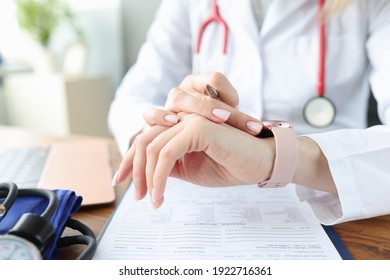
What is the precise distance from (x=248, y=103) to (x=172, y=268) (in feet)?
1.65

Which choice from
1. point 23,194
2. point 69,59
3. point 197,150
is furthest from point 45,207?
point 69,59

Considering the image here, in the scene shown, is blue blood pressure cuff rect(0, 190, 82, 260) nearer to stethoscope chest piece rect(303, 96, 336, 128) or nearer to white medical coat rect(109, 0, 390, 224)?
white medical coat rect(109, 0, 390, 224)

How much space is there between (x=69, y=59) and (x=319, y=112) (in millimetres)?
1705

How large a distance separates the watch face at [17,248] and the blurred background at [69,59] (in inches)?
64.8

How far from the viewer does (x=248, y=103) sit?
77 centimetres

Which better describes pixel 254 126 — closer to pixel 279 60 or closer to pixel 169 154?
pixel 169 154

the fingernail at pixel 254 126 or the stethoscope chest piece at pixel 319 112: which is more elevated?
the fingernail at pixel 254 126

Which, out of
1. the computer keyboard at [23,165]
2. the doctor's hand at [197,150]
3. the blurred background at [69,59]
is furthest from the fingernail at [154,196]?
the blurred background at [69,59]

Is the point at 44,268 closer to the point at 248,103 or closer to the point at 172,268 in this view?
the point at 172,268

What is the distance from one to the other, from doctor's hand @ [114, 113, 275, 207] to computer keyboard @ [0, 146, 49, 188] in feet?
0.55

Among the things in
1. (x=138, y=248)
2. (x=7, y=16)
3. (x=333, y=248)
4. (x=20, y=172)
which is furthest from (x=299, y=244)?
(x=7, y=16)

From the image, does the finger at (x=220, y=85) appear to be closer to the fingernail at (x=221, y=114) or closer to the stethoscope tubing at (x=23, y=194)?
the fingernail at (x=221, y=114)

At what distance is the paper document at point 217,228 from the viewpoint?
1.15 feet

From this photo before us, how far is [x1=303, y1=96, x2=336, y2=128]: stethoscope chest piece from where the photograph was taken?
732 millimetres
